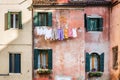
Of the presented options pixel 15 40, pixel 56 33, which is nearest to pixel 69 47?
pixel 56 33

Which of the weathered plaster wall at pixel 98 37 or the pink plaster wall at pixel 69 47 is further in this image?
the weathered plaster wall at pixel 98 37

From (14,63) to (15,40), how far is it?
4.84ft

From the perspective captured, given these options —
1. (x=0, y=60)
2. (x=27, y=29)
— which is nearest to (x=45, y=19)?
(x=27, y=29)

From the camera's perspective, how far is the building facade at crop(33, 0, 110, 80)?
39938mm

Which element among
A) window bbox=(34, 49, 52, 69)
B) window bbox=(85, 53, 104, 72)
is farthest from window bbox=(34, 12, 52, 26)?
window bbox=(85, 53, 104, 72)

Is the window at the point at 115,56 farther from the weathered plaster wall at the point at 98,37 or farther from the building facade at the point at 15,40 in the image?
the building facade at the point at 15,40

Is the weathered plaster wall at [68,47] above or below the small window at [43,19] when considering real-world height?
below

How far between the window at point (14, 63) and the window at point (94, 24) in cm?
495

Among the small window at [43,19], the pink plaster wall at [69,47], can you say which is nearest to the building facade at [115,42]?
the pink plaster wall at [69,47]

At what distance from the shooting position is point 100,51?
133ft

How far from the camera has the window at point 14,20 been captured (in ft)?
131

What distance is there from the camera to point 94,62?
40688mm

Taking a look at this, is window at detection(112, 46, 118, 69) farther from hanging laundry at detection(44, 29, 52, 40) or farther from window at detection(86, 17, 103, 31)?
hanging laundry at detection(44, 29, 52, 40)

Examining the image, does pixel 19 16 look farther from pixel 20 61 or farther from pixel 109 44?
pixel 109 44
